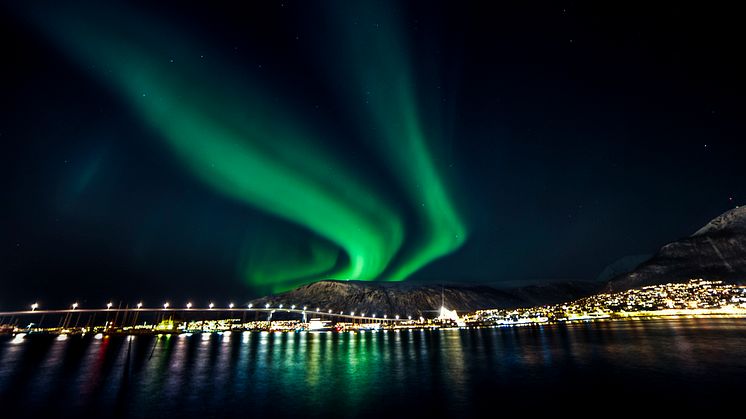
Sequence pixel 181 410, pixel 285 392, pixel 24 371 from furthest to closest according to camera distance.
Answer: pixel 24 371 → pixel 285 392 → pixel 181 410

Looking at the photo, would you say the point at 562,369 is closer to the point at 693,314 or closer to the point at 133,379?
the point at 133,379

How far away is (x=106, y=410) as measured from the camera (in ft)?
90.8

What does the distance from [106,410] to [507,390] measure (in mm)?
32382

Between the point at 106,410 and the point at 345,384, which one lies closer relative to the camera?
the point at 106,410

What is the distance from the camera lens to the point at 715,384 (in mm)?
29453

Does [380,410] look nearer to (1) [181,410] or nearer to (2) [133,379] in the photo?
(1) [181,410]

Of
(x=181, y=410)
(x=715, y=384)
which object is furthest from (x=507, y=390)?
(x=181, y=410)

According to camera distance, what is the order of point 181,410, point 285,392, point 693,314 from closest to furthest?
point 181,410, point 285,392, point 693,314

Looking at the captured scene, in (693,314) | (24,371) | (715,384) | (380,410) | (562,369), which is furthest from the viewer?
(693,314)

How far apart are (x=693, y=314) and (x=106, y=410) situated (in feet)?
841

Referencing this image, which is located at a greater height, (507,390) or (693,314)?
(693,314)

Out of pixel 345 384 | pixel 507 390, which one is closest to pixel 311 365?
pixel 345 384

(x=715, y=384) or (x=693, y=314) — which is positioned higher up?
(x=693, y=314)

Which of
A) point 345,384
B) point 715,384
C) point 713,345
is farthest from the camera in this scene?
point 713,345
